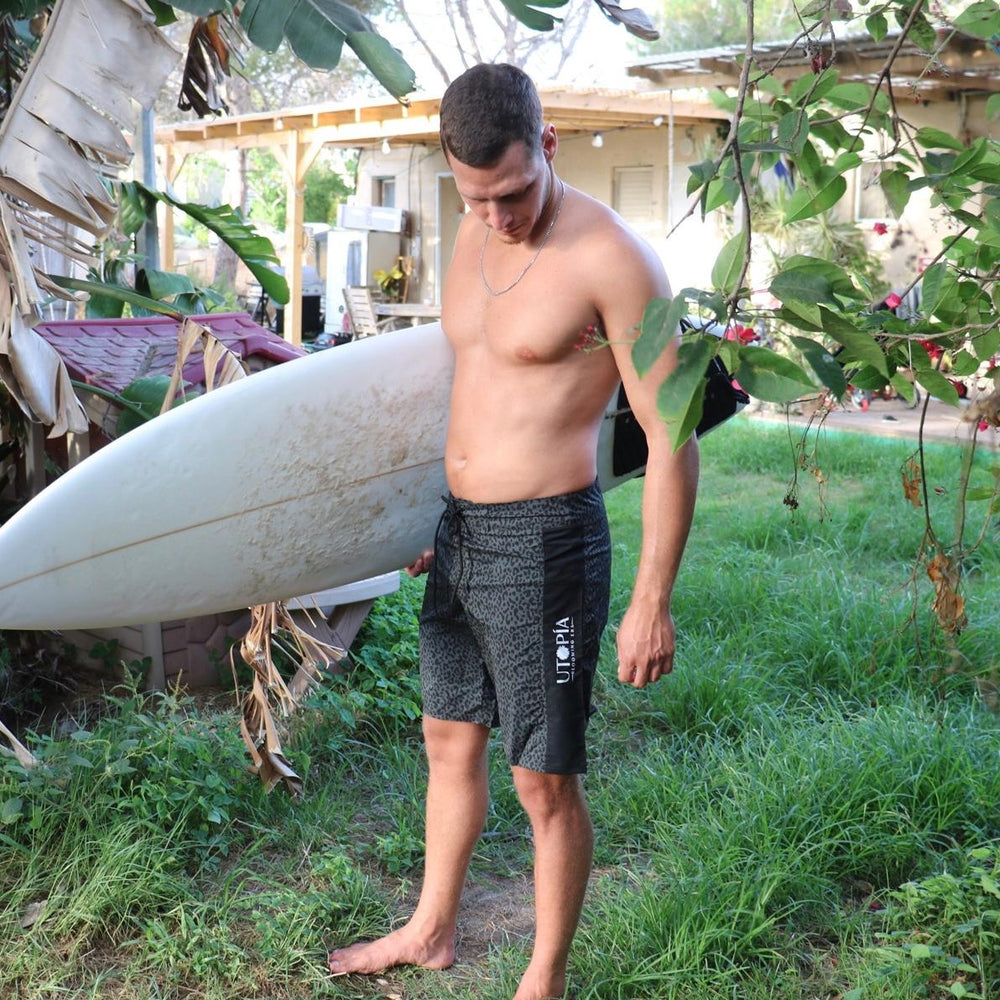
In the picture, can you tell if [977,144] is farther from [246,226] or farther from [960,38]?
[960,38]

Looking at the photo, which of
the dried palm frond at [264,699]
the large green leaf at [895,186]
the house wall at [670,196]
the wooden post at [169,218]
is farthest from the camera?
the wooden post at [169,218]

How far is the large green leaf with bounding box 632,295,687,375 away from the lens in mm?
1500

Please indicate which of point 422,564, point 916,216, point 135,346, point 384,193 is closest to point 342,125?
point 384,193

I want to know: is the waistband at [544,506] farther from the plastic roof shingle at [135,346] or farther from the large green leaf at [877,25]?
the plastic roof shingle at [135,346]

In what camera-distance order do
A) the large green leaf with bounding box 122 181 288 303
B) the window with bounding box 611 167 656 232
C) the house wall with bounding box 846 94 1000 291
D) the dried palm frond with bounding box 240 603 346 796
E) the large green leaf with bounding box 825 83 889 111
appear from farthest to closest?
the window with bounding box 611 167 656 232 < the house wall with bounding box 846 94 1000 291 < the large green leaf with bounding box 122 181 288 303 < the dried palm frond with bounding box 240 603 346 796 < the large green leaf with bounding box 825 83 889 111

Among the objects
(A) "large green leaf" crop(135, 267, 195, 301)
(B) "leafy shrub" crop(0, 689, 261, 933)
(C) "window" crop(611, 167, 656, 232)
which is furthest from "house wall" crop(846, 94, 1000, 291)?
(B) "leafy shrub" crop(0, 689, 261, 933)

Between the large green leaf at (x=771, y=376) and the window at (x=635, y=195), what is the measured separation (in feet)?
42.2

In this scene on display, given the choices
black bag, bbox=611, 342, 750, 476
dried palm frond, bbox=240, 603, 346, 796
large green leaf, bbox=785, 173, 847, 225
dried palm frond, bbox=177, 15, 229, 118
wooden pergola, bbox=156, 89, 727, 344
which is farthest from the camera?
wooden pergola, bbox=156, 89, 727, 344

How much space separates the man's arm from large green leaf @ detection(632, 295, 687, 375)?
0.76m

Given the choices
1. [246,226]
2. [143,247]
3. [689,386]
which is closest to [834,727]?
[689,386]

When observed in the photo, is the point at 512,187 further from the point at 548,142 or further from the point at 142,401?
the point at 142,401

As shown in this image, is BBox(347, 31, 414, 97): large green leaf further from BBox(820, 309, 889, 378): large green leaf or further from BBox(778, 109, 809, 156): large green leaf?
BBox(820, 309, 889, 378): large green leaf

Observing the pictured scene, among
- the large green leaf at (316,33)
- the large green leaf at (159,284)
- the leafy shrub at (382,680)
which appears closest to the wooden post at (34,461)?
the large green leaf at (159,284)

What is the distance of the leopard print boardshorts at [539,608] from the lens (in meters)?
2.48
